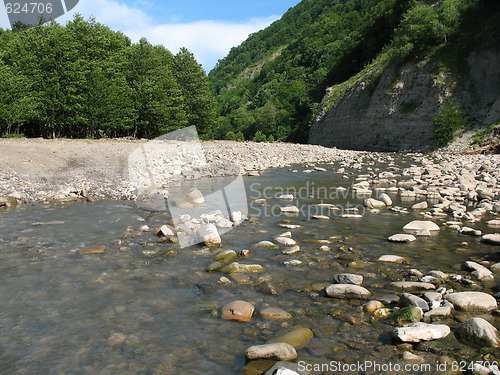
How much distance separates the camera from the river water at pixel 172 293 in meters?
3.13

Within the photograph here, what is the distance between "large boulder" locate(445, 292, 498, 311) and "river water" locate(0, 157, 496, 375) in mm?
388

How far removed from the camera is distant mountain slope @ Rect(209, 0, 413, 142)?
54.7 m

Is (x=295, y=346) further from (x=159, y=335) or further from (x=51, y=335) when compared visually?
(x=51, y=335)

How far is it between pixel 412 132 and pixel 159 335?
34042 millimetres

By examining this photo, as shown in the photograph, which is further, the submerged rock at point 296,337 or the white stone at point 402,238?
the white stone at point 402,238

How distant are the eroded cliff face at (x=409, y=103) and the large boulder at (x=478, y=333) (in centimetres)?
2879

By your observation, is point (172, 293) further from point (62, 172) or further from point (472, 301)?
point (62, 172)

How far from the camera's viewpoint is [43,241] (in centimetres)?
630

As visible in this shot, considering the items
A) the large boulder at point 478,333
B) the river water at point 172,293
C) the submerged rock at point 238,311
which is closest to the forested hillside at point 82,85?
the river water at point 172,293

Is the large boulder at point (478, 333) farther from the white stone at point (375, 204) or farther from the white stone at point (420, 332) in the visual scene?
the white stone at point (375, 204)

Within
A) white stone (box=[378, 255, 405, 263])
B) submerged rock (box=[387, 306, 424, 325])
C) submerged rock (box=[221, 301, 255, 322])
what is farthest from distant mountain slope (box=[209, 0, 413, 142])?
submerged rock (box=[221, 301, 255, 322])

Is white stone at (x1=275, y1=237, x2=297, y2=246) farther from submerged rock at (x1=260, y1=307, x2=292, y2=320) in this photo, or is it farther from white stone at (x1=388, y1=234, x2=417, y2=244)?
submerged rock at (x1=260, y1=307, x2=292, y2=320)

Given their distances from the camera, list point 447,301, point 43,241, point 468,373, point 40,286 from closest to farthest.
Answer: point 468,373 → point 447,301 → point 40,286 → point 43,241

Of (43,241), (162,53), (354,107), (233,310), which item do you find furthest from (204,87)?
(233,310)
